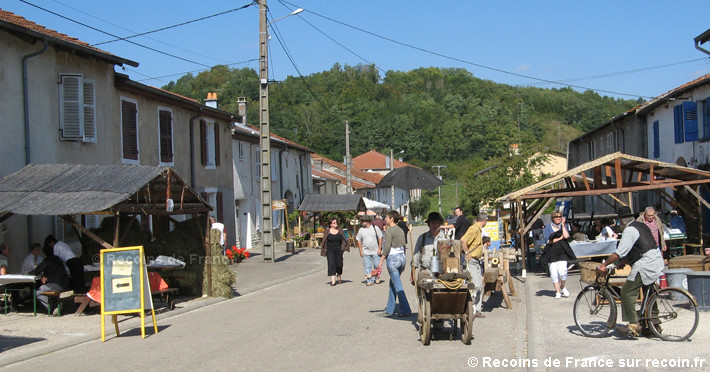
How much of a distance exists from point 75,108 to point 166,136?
5.81 meters

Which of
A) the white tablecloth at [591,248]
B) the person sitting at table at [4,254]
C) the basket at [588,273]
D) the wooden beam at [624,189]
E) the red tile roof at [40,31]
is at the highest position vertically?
the red tile roof at [40,31]

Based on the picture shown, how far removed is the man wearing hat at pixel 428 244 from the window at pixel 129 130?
12.0 metres

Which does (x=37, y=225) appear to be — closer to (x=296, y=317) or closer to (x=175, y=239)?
(x=175, y=239)

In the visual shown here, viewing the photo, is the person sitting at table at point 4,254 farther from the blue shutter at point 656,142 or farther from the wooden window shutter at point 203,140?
the blue shutter at point 656,142

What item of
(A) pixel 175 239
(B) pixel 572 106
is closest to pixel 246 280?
(A) pixel 175 239

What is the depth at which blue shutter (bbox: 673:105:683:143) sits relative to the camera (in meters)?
22.8

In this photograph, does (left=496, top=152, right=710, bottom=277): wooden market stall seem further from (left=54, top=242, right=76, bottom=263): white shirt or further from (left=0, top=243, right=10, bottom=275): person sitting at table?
(left=0, top=243, right=10, bottom=275): person sitting at table

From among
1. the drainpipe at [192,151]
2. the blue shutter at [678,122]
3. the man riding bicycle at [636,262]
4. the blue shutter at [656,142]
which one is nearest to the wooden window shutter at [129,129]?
the drainpipe at [192,151]

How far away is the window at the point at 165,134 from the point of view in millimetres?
22422

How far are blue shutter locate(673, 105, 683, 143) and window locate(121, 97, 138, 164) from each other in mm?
16893

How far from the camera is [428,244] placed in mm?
10117

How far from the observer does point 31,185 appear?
1309cm

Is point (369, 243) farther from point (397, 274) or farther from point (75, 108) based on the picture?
point (75, 108)

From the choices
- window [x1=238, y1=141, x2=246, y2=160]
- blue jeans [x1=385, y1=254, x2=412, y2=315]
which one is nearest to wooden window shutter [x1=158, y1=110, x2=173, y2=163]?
window [x1=238, y1=141, x2=246, y2=160]
